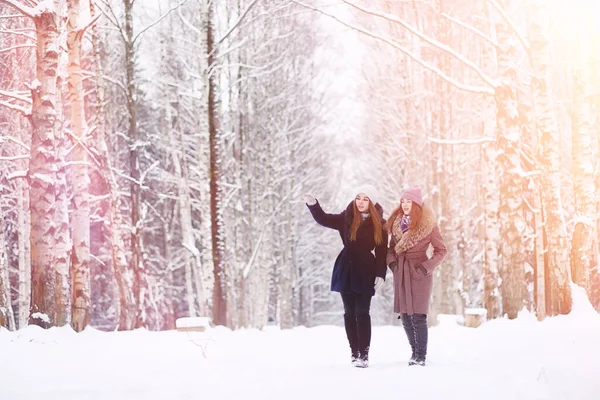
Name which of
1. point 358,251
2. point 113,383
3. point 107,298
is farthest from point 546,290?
point 107,298

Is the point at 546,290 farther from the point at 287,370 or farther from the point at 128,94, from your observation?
the point at 128,94

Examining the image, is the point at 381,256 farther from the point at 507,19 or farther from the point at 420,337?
the point at 507,19

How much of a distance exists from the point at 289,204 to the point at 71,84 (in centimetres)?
1245

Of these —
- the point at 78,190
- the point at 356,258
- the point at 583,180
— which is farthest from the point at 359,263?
→ the point at 583,180

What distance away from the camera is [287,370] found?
6586 mm

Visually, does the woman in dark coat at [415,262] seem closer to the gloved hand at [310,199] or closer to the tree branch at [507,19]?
the gloved hand at [310,199]

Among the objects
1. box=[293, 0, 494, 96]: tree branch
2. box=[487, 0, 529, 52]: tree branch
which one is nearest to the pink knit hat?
box=[293, 0, 494, 96]: tree branch

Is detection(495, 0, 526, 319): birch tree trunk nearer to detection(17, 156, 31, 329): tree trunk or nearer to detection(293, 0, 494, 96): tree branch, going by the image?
detection(293, 0, 494, 96): tree branch

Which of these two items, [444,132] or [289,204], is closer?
[444,132]

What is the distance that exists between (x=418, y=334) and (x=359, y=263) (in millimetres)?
864

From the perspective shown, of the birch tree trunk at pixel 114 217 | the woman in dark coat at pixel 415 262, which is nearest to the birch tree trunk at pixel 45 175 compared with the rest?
the woman in dark coat at pixel 415 262

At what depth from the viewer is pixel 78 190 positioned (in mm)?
11656

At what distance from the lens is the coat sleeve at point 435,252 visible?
6.72 meters

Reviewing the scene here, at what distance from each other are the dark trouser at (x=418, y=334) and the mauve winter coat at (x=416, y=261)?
90 millimetres
